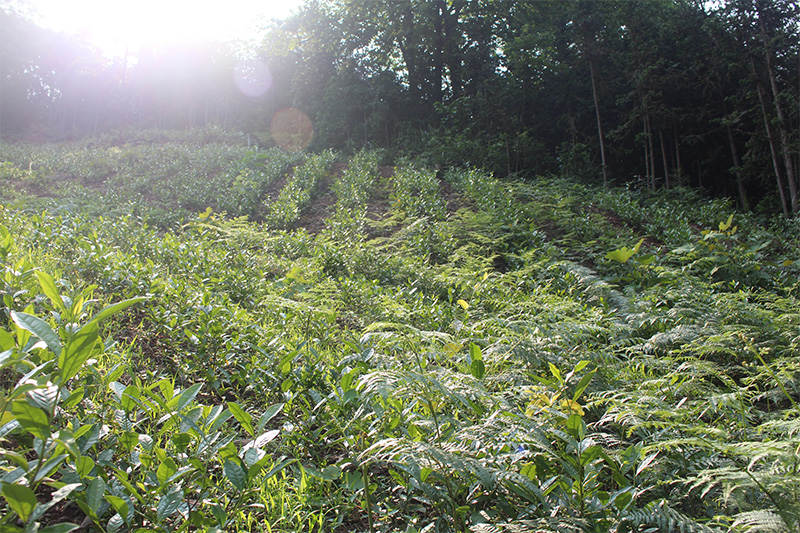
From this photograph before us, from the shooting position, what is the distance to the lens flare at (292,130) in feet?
86.7

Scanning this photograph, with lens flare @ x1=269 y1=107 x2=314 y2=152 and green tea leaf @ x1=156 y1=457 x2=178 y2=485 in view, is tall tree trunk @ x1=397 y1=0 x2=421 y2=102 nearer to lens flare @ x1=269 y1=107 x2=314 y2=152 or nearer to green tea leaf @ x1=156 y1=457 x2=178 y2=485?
lens flare @ x1=269 y1=107 x2=314 y2=152

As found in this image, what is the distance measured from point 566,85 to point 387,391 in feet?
66.2

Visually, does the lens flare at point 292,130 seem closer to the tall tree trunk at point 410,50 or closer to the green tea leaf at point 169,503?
the tall tree trunk at point 410,50

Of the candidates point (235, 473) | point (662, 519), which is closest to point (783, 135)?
point (662, 519)

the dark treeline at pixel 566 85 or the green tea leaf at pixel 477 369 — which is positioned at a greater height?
the dark treeline at pixel 566 85

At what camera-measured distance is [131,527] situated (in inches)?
53.1

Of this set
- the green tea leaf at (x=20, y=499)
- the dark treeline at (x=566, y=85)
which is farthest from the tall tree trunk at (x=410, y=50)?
the green tea leaf at (x=20, y=499)

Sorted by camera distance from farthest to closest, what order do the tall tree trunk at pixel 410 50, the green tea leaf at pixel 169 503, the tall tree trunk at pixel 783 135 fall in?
the tall tree trunk at pixel 410 50
the tall tree trunk at pixel 783 135
the green tea leaf at pixel 169 503

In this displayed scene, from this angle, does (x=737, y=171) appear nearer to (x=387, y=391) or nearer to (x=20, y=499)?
(x=387, y=391)

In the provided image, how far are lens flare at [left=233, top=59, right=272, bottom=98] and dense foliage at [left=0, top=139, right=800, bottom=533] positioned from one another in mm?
30646

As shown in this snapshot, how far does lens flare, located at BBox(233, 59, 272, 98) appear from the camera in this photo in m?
32.7

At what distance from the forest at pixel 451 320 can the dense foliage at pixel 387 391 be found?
0.7 inches

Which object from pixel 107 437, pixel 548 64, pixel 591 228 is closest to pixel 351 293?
pixel 107 437

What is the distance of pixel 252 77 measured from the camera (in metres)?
34.4
